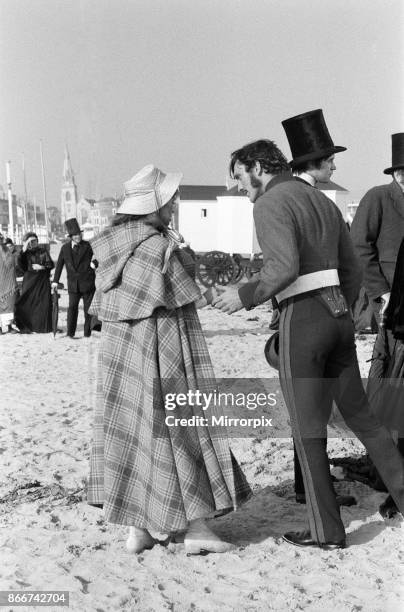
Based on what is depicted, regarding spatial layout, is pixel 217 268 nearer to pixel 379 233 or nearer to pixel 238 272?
pixel 238 272

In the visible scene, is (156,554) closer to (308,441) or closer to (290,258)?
(308,441)

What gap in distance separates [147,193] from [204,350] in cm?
69

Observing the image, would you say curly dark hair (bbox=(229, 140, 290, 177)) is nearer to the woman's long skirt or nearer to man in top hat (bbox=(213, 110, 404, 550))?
man in top hat (bbox=(213, 110, 404, 550))

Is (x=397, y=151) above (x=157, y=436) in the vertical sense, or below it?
above

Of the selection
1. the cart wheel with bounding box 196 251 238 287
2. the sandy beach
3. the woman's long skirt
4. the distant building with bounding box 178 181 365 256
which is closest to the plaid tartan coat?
the woman's long skirt

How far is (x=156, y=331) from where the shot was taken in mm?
3117

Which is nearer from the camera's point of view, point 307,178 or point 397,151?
point 307,178

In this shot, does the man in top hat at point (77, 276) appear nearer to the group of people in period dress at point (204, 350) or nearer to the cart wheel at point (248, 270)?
the group of people in period dress at point (204, 350)

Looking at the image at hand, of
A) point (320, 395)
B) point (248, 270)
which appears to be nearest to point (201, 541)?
point (320, 395)

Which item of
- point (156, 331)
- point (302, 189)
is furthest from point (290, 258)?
point (156, 331)

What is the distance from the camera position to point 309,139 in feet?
10.6

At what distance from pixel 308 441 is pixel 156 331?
76 centimetres

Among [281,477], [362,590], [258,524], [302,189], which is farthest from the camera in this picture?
[281,477]

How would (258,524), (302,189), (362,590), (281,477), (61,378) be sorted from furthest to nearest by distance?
(61,378) < (281,477) < (258,524) < (302,189) < (362,590)
